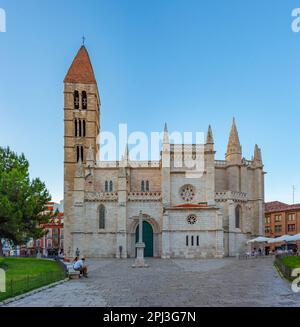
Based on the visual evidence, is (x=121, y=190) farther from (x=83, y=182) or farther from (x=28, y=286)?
(x=28, y=286)

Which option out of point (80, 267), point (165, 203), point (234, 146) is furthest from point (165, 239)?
point (80, 267)

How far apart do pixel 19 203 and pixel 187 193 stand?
65.4ft

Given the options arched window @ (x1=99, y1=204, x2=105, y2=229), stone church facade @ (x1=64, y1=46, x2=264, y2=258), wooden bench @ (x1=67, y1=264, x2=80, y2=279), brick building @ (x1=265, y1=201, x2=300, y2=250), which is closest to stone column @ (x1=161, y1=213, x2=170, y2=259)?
stone church facade @ (x1=64, y1=46, x2=264, y2=258)

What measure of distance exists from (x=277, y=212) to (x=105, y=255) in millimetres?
37275

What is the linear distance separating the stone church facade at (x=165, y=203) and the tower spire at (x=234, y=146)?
120mm

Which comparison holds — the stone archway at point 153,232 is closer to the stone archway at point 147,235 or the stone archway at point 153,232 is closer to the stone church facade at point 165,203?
the stone church facade at point 165,203

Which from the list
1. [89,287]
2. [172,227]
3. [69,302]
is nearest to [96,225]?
[172,227]

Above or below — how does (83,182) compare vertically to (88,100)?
below

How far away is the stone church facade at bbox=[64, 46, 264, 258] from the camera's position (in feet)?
148

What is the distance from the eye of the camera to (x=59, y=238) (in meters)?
79.2

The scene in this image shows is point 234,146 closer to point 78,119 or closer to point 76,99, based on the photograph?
point 78,119

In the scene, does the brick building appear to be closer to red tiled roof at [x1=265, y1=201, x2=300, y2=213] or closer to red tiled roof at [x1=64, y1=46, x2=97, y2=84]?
red tiled roof at [x1=265, y1=201, x2=300, y2=213]

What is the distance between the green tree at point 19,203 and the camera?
34.4 metres

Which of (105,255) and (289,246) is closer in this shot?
(105,255)
